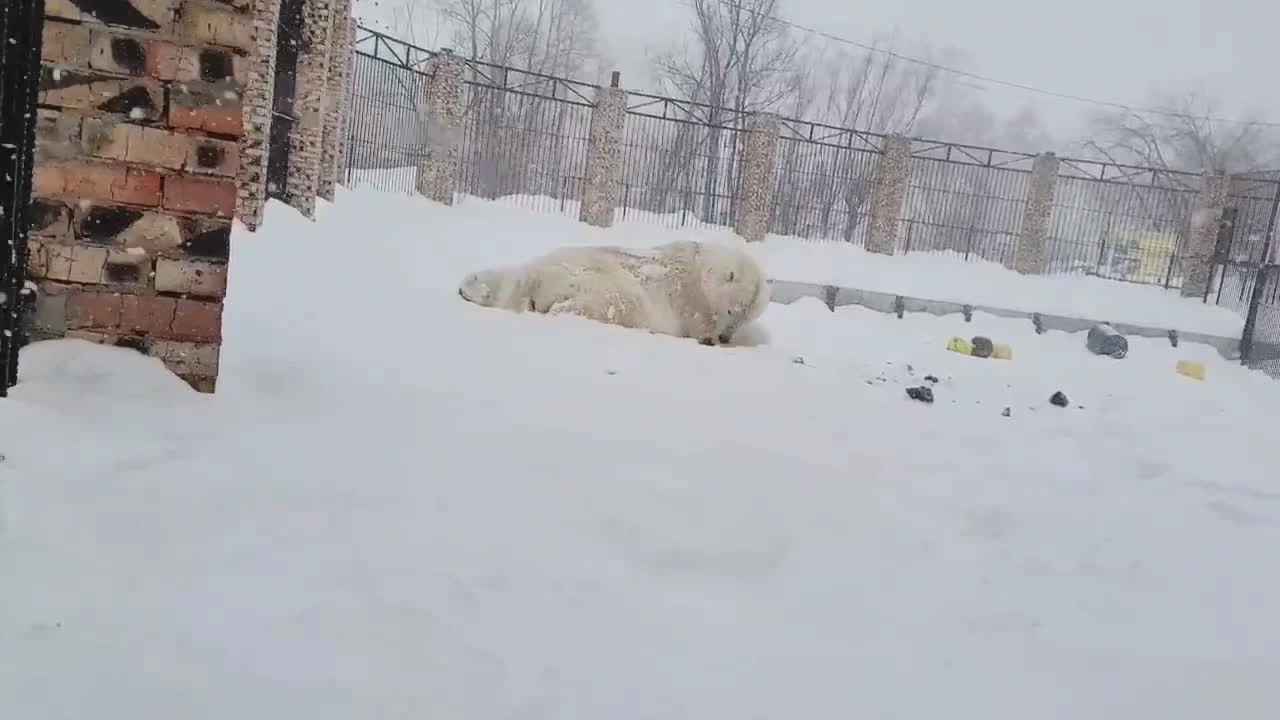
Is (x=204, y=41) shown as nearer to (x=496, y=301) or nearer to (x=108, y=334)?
(x=108, y=334)

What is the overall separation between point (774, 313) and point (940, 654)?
8.97 m

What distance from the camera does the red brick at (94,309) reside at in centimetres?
235

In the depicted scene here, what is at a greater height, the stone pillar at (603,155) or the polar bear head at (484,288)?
the stone pillar at (603,155)

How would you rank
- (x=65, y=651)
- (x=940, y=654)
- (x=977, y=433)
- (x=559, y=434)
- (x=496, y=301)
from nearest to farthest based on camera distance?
1. (x=65, y=651)
2. (x=940, y=654)
3. (x=559, y=434)
4. (x=977, y=433)
5. (x=496, y=301)

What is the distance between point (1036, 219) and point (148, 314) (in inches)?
774

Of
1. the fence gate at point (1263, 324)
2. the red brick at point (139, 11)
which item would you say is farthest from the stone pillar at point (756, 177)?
the red brick at point (139, 11)

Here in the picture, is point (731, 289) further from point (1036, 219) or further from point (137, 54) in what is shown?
point (1036, 219)

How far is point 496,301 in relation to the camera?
20.8ft

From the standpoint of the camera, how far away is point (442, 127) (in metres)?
16.0

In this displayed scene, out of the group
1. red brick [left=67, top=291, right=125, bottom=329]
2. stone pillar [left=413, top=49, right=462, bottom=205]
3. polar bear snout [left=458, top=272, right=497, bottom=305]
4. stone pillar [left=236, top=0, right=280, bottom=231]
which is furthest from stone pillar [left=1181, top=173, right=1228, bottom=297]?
red brick [left=67, top=291, right=125, bottom=329]

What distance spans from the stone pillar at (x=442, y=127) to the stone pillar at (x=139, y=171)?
1409 cm

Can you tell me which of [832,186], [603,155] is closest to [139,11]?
[603,155]

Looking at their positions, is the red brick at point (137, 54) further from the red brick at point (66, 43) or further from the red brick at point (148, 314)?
the red brick at point (148, 314)

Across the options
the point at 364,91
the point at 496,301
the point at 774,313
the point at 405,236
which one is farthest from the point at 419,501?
the point at 364,91
